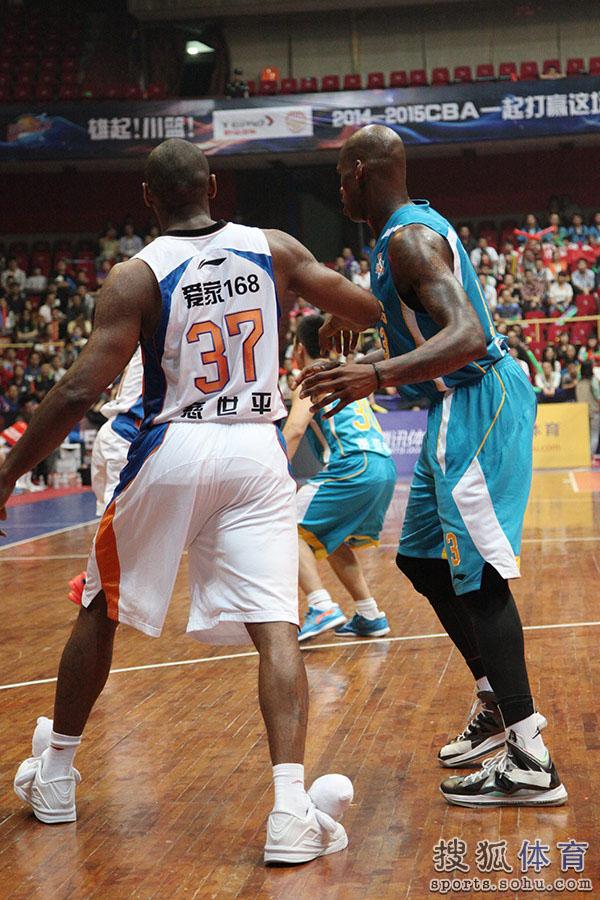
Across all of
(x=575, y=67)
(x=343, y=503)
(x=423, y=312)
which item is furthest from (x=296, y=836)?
(x=575, y=67)

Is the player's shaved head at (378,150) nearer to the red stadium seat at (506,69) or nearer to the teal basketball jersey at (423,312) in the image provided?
the teal basketball jersey at (423,312)

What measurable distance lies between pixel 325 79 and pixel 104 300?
73.0ft

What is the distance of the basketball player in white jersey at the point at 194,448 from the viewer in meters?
2.62

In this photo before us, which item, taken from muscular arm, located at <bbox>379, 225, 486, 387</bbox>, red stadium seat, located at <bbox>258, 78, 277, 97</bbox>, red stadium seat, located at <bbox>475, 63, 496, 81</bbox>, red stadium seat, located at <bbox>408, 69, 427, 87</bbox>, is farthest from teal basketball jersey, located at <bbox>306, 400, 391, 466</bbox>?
red stadium seat, located at <bbox>475, 63, 496, 81</bbox>

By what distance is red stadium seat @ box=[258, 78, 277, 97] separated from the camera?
2258cm

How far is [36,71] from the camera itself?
78.7 feet

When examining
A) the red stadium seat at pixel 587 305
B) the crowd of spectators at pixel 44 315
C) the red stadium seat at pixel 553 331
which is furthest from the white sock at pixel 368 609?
the red stadium seat at pixel 587 305

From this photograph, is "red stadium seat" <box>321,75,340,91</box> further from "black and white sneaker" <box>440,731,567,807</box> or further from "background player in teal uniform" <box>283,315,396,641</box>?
"black and white sneaker" <box>440,731,567,807</box>

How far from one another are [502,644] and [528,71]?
22438 mm

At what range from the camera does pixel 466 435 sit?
9.57 feet

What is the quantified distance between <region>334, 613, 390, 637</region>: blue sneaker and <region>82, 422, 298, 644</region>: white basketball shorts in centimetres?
247

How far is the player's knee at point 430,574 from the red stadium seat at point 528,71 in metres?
21.3

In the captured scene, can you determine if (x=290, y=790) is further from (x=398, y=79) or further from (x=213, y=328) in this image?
(x=398, y=79)

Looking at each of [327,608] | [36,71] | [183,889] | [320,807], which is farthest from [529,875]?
[36,71]
